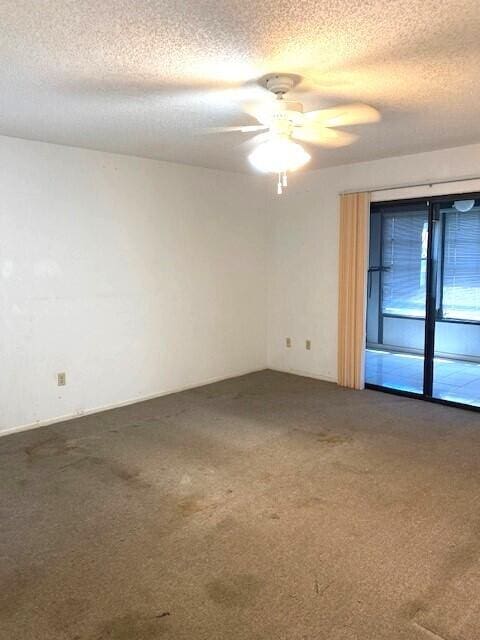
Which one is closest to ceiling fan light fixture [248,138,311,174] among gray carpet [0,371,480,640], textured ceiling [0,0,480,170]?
textured ceiling [0,0,480,170]

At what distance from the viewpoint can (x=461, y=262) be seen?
16.5 ft

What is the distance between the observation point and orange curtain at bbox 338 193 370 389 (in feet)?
17.2

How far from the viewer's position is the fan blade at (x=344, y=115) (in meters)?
3.09

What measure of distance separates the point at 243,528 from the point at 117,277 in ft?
9.40

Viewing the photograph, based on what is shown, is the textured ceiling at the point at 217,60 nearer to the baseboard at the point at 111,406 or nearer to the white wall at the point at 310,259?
the white wall at the point at 310,259

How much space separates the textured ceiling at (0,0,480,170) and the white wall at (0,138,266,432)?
28.2 inches

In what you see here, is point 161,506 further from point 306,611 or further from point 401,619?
point 401,619

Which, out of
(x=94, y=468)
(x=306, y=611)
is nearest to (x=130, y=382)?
(x=94, y=468)

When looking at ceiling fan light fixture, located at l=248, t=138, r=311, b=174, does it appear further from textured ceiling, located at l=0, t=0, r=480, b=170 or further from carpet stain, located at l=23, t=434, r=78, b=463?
carpet stain, located at l=23, t=434, r=78, b=463

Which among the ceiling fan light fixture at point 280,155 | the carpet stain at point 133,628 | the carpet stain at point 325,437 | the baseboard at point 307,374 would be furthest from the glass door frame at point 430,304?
the carpet stain at point 133,628

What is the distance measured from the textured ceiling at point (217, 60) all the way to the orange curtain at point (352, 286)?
1.44 meters

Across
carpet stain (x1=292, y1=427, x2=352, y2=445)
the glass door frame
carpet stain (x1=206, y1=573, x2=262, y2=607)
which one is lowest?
carpet stain (x1=206, y1=573, x2=262, y2=607)

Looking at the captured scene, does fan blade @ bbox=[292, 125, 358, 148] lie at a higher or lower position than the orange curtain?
higher

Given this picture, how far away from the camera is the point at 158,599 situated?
215cm
